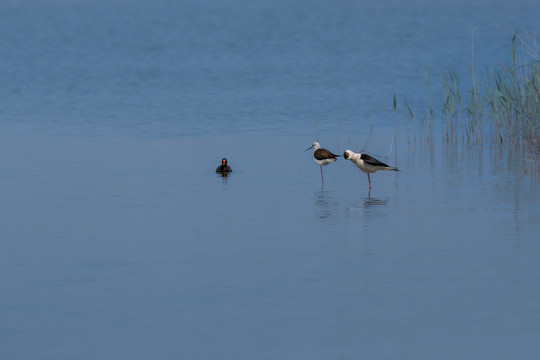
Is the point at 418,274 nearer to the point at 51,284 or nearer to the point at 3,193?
the point at 51,284

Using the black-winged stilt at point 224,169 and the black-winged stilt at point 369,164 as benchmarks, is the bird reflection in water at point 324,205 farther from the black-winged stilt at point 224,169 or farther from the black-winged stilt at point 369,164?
the black-winged stilt at point 224,169

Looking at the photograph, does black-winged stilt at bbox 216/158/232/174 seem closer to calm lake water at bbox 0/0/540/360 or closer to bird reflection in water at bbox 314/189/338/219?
calm lake water at bbox 0/0/540/360

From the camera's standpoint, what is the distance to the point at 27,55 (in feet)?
293

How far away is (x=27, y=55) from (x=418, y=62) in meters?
33.4

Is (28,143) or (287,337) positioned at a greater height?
(28,143)

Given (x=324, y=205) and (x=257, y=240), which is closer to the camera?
(x=257, y=240)

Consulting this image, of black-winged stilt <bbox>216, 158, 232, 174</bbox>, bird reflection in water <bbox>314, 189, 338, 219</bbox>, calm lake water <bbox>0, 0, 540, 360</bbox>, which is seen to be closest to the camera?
calm lake water <bbox>0, 0, 540, 360</bbox>

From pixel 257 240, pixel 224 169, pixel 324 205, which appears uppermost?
pixel 224 169

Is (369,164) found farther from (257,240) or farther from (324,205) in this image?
(257,240)


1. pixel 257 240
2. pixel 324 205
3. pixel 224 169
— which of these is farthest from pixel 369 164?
pixel 257 240

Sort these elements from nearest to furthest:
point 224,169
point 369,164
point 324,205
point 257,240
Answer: point 257,240 → point 324,205 → point 369,164 → point 224,169

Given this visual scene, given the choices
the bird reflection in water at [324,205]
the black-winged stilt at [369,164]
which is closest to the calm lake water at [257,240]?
the bird reflection in water at [324,205]

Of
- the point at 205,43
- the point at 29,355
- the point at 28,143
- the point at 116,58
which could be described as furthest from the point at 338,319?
the point at 205,43

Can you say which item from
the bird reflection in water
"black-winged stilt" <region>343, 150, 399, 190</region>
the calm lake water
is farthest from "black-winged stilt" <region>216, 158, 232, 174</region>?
the bird reflection in water
